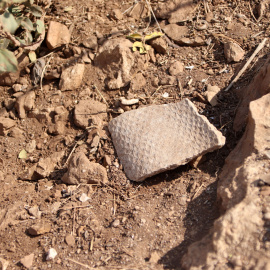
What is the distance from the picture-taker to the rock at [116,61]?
2877 mm

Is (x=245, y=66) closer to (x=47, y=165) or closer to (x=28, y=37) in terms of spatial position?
(x=47, y=165)

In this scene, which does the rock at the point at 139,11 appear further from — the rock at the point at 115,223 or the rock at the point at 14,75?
the rock at the point at 115,223

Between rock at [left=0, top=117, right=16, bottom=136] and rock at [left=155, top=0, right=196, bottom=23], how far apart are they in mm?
1630

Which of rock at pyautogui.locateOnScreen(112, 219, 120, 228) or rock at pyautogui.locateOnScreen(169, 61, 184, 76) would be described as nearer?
rock at pyautogui.locateOnScreen(112, 219, 120, 228)

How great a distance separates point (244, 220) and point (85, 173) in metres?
1.12

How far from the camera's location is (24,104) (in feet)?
9.77

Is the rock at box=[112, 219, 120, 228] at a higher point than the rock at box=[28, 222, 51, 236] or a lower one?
higher

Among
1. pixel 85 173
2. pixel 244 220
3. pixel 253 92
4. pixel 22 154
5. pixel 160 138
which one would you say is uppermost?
pixel 253 92

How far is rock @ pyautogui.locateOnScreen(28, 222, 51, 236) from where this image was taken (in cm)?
214

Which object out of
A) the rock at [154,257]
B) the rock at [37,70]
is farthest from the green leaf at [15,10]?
the rock at [154,257]

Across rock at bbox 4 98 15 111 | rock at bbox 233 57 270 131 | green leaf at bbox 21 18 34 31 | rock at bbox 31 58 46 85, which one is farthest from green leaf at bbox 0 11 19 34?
rock at bbox 233 57 270 131

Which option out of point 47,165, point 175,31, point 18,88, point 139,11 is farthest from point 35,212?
point 139,11

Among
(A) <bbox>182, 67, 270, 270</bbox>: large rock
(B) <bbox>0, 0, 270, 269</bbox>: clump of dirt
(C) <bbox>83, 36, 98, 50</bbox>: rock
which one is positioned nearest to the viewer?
(A) <bbox>182, 67, 270, 270</bbox>: large rock

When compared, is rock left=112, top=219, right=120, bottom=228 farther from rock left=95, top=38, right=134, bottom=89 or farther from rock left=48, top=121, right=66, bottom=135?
rock left=95, top=38, right=134, bottom=89
